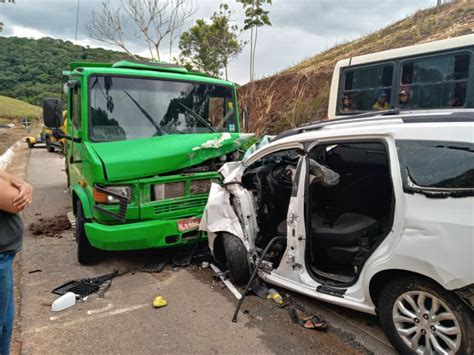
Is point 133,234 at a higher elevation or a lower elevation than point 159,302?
higher

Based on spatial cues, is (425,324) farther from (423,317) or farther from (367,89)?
(367,89)

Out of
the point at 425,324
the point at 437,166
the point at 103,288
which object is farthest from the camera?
the point at 103,288

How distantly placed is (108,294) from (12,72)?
6361cm

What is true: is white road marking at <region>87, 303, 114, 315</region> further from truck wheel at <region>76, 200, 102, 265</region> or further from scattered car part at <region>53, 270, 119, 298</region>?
truck wheel at <region>76, 200, 102, 265</region>

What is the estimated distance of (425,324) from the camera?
246 cm

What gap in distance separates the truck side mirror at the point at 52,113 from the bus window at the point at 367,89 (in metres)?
5.52

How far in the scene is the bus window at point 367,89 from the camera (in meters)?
7.07

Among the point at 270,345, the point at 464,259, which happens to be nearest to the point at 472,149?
the point at 464,259

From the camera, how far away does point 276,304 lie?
3586 millimetres

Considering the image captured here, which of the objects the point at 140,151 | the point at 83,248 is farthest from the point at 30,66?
the point at 140,151

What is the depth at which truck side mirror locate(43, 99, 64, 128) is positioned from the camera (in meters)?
5.12

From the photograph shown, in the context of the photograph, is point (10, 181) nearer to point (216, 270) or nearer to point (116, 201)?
point (116, 201)

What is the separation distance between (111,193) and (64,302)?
1.16 m

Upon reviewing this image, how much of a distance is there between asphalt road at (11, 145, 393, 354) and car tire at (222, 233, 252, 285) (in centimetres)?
21
